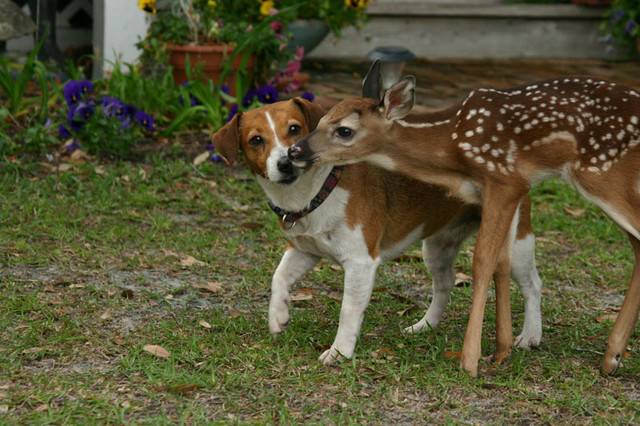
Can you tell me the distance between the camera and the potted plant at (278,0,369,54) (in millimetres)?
10203

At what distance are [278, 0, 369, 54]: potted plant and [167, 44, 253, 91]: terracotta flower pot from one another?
99 cm

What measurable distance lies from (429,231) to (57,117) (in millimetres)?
4078

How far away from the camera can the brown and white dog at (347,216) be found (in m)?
5.05

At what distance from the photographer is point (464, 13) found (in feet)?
39.8

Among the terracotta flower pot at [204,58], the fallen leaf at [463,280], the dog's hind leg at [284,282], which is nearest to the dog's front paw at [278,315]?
the dog's hind leg at [284,282]

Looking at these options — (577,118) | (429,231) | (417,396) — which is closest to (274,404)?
(417,396)

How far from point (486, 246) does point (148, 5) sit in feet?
16.1

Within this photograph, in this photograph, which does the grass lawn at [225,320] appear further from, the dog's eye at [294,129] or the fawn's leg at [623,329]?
the dog's eye at [294,129]

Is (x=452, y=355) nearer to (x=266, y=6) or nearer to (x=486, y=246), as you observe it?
(x=486, y=246)

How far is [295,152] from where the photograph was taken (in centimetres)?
469

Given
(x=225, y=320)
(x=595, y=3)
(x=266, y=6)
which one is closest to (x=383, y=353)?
(x=225, y=320)

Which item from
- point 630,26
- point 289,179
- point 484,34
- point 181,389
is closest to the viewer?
point 181,389

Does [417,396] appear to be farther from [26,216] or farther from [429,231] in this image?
[26,216]

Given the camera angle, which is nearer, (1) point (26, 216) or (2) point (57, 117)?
(1) point (26, 216)
